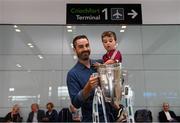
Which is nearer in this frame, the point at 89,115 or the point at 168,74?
the point at 89,115

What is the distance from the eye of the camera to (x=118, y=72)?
150cm

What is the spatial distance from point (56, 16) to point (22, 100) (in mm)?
2507

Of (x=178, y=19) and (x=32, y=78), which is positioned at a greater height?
(x=178, y=19)

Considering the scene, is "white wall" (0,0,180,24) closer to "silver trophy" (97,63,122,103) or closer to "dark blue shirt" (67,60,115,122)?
"dark blue shirt" (67,60,115,122)

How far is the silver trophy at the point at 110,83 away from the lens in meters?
1.46

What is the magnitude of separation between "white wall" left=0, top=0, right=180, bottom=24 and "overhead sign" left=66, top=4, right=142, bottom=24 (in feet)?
1.44

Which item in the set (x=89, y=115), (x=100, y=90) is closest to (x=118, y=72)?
(x=100, y=90)

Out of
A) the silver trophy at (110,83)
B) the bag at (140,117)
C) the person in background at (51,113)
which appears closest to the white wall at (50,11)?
the person in background at (51,113)

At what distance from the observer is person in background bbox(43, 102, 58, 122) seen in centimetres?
703

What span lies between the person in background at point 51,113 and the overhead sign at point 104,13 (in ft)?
7.73

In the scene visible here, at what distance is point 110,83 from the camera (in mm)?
1459

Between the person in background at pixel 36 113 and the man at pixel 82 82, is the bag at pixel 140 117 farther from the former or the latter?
the person in background at pixel 36 113

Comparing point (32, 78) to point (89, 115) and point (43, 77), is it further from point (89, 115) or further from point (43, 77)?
point (89, 115)

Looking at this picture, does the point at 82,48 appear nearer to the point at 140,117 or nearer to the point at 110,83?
the point at 110,83
